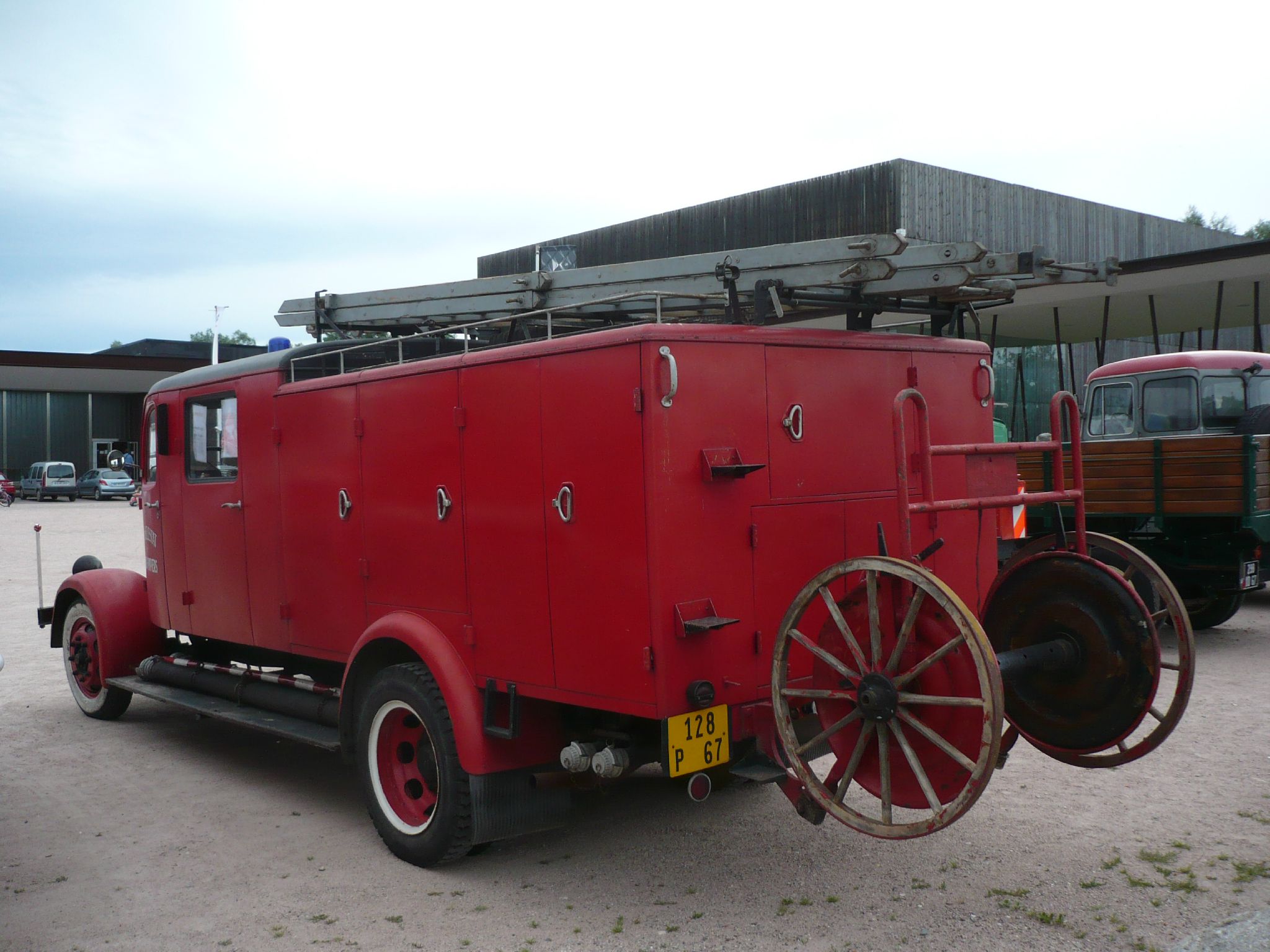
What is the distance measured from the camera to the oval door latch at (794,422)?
4457 mm

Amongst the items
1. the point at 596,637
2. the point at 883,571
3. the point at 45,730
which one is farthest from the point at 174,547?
the point at 883,571

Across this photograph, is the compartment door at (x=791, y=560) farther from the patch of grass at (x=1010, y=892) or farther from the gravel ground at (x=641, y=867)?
the patch of grass at (x=1010, y=892)

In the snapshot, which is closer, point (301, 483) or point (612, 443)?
point (612, 443)

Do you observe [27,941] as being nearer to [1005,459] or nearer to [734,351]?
[734,351]

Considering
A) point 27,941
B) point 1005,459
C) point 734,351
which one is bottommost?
point 27,941

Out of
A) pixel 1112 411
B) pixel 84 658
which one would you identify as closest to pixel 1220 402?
pixel 1112 411

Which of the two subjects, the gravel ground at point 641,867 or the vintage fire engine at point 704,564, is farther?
the gravel ground at point 641,867

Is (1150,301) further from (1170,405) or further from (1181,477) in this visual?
(1181,477)

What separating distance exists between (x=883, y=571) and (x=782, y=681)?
571 mm

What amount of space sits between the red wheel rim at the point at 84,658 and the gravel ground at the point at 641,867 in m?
1.08

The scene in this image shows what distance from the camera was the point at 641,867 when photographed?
486cm

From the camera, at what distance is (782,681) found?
13.1ft

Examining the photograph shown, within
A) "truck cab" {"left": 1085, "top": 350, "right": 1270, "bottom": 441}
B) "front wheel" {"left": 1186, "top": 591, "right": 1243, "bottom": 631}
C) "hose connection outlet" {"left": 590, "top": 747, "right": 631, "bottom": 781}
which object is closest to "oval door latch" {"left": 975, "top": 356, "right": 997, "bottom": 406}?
"hose connection outlet" {"left": 590, "top": 747, "right": 631, "bottom": 781}

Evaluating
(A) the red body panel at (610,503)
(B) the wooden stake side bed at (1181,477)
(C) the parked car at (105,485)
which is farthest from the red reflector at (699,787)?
(C) the parked car at (105,485)
